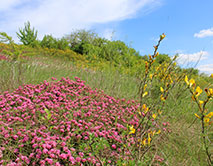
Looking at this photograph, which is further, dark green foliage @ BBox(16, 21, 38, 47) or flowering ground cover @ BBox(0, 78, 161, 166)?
dark green foliage @ BBox(16, 21, 38, 47)

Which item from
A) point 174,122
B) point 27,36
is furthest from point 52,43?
point 174,122

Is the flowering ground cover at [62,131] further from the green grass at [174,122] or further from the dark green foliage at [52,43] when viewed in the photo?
the dark green foliage at [52,43]

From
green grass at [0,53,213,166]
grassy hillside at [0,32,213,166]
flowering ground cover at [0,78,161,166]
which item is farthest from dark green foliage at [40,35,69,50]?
flowering ground cover at [0,78,161,166]

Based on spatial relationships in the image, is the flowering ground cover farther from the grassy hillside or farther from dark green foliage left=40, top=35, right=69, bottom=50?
dark green foliage left=40, top=35, right=69, bottom=50

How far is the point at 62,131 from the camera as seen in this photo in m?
2.75

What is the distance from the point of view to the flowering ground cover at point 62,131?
2.34 meters

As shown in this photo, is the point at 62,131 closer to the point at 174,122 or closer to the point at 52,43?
the point at 174,122

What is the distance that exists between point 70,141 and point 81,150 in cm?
35

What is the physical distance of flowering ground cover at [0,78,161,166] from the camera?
234cm

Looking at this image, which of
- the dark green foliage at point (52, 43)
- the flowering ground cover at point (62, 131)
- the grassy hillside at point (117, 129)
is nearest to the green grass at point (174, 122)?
the grassy hillside at point (117, 129)

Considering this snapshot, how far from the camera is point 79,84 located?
4.74 m

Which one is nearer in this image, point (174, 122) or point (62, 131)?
point (62, 131)

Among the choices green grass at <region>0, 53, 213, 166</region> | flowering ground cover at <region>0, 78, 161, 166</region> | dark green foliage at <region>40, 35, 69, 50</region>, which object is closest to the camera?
flowering ground cover at <region>0, 78, 161, 166</region>

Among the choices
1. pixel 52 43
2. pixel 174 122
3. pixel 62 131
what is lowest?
pixel 62 131
